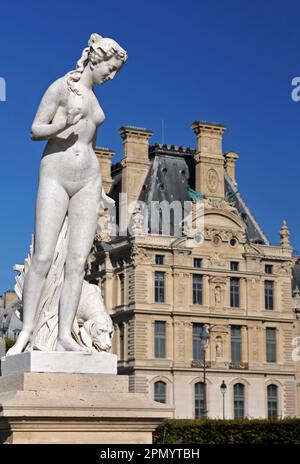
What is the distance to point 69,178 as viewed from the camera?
8.39 metres

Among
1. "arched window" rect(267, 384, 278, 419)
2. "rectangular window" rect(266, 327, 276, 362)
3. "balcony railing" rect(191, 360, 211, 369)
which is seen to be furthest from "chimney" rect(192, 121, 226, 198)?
"arched window" rect(267, 384, 278, 419)

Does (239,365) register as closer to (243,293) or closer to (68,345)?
(243,293)

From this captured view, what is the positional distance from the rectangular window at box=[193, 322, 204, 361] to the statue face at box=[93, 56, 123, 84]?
49.0m

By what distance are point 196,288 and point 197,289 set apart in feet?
0.30

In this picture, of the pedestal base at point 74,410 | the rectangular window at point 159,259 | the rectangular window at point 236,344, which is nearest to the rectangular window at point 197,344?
the rectangular window at point 236,344

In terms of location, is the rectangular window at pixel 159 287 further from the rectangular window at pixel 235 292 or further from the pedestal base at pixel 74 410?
the pedestal base at pixel 74 410

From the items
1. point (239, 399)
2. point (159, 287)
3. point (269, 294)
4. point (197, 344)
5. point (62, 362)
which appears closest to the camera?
point (62, 362)

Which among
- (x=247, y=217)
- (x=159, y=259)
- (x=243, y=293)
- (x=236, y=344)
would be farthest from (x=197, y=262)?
(x=247, y=217)

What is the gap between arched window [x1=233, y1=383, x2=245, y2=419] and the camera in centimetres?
5786

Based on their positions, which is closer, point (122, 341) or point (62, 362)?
point (62, 362)

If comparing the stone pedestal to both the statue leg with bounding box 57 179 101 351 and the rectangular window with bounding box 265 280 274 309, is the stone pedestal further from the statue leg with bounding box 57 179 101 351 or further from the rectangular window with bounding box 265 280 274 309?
the rectangular window with bounding box 265 280 274 309

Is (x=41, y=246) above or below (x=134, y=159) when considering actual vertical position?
below

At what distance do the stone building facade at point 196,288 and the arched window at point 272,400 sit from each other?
0.24ft
